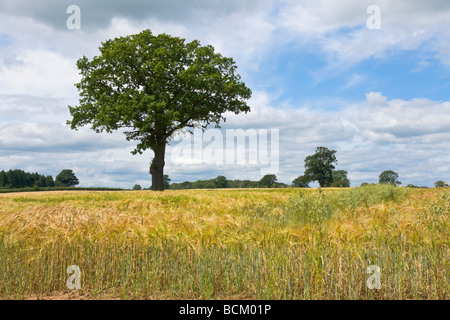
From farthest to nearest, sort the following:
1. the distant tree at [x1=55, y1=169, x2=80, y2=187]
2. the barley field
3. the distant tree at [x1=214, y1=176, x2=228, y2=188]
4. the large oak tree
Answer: the distant tree at [x1=55, y1=169, x2=80, y2=187] → the distant tree at [x1=214, y1=176, x2=228, y2=188] → the large oak tree → the barley field

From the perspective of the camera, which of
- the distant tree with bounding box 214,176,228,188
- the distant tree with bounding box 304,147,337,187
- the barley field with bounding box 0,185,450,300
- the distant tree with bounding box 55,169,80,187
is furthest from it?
the distant tree with bounding box 55,169,80,187

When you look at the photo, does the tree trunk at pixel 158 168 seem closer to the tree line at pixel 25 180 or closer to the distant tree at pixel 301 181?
the distant tree at pixel 301 181

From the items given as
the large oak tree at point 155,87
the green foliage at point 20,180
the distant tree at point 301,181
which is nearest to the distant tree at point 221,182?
the distant tree at point 301,181

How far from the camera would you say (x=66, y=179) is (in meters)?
87.4

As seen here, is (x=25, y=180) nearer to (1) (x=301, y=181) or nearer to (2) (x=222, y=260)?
(1) (x=301, y=181)

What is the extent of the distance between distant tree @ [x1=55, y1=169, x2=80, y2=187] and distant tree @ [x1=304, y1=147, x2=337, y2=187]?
189 feet

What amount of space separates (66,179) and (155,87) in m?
68.7

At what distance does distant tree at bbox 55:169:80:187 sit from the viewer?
8694 cm

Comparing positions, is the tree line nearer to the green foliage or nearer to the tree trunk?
the green foliage

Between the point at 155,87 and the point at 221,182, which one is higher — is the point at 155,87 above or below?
above

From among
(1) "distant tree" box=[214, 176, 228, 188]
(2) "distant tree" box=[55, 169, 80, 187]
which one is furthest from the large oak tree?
(2) "distant tree" box=[55, 169, 80, 187]

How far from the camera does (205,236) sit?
560 centimetres

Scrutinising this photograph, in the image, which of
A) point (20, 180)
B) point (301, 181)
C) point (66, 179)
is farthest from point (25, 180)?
point (301, 181)
